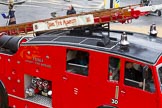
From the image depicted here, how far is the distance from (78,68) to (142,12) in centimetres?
197

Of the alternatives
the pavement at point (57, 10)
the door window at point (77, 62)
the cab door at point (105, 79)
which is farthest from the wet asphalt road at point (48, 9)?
the cab door at point (105, 79)

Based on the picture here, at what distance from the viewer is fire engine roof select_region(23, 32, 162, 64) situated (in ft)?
25.5

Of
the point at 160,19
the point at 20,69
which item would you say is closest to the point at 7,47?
the point at 20,69

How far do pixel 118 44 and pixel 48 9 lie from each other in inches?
846

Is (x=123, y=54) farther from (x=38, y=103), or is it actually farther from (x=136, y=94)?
(x=38, y=103)

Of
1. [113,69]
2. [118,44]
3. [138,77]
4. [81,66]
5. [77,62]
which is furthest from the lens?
[77,62]

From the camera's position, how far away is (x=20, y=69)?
924cm

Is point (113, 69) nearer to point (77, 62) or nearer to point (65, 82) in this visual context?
point (77, 62)

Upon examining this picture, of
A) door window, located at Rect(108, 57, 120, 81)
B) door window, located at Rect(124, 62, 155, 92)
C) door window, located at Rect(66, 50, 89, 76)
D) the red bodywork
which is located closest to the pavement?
the red bodywork

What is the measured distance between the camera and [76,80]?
Answer: 27.6 ft

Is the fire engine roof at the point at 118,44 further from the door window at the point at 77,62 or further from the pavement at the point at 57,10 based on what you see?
the pavement at the point at 57,10

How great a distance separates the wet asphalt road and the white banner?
1297 cm

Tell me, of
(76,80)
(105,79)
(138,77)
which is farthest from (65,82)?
(138,77)

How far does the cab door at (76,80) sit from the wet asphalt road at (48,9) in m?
14.1
